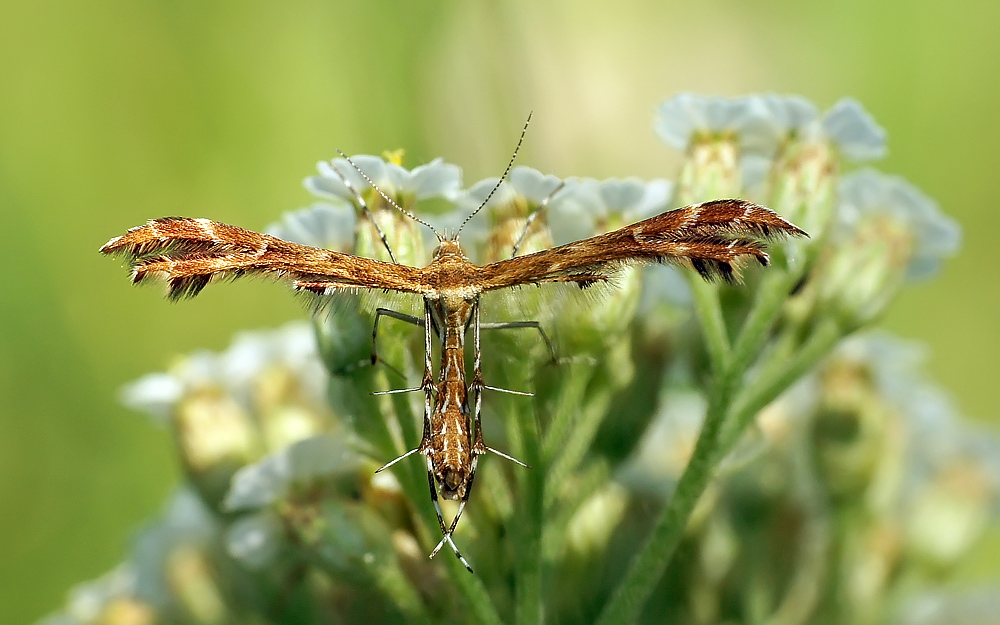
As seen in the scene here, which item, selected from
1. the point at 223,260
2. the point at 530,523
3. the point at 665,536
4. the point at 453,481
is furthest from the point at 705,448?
the point at 223,260

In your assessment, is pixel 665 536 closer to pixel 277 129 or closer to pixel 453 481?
pixel 453 481

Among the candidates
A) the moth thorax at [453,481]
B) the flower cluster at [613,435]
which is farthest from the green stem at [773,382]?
the moth thorax at [453,481]

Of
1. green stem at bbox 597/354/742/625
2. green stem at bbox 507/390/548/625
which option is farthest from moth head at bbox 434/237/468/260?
green stem at bbox 597/354/742/625

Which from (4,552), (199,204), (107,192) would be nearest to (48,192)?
(107,192)

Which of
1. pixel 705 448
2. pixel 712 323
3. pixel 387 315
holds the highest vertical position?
pixel 712 323

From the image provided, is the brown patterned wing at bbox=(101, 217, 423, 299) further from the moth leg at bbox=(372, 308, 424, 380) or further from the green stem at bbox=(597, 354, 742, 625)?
the green stem at bbox=(597, 354, 742, 625)

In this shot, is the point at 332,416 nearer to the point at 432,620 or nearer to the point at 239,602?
the point at 239,602

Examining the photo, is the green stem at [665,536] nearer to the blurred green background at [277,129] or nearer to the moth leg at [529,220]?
the moth leg at [529,220]
